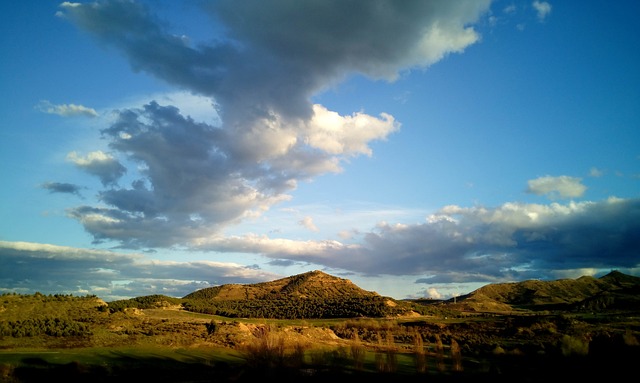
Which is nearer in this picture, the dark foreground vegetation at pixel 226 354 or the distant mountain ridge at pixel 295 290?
the dark foreground vegetation at pixel 226 354

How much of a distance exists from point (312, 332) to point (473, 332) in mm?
31952

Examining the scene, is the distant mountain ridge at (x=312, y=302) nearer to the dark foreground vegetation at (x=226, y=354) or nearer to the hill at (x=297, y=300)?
the hill at (x=297, y=300)

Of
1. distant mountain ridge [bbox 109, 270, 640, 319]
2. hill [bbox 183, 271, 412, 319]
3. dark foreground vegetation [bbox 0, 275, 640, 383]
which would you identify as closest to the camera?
dark foreground vegetation [bbox 0, 275, 640, 383]

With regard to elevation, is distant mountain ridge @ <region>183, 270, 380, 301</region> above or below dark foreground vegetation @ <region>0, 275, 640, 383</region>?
above

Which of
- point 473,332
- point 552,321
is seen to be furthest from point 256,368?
point 552,321

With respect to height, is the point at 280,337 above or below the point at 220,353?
above

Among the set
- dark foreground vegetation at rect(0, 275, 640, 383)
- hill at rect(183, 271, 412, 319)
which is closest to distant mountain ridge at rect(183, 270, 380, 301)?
hill at rect(183, 271, 412, 319)

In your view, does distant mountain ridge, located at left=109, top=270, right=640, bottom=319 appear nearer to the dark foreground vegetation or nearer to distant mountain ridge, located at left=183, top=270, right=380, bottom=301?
distant mountain ridge, located at left=183, top=270, right=380, bottom=301

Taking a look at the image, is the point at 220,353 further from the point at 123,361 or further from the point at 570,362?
the point at 570,362

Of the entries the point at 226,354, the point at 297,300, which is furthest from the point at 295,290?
the point at 226,354

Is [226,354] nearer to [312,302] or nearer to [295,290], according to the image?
[312,302]

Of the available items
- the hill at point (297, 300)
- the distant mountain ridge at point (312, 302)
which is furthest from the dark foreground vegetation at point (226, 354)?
the hill at point (297, 300)

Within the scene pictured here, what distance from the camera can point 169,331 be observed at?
44.0m

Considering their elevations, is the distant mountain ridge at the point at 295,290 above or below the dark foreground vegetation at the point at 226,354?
above
